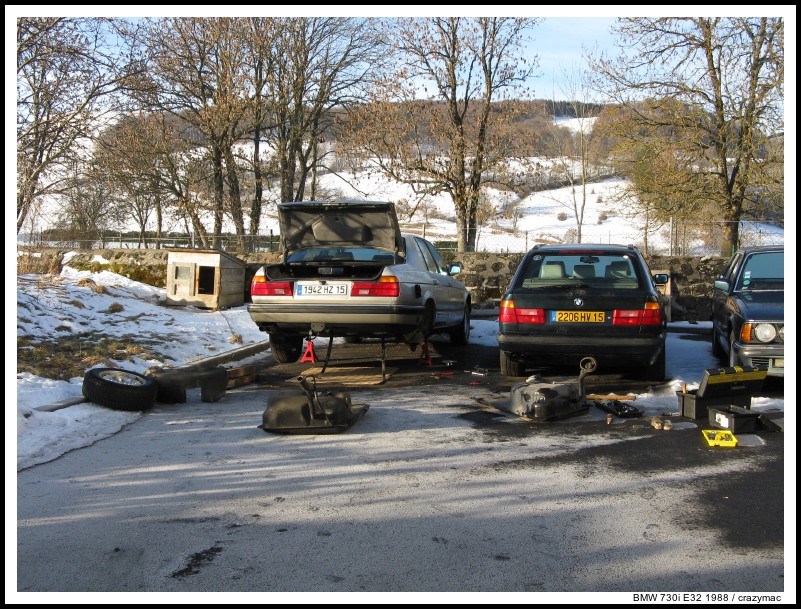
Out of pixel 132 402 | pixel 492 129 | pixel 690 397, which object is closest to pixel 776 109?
pixel 492 129

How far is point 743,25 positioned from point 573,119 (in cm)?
1384

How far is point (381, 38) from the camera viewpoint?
26859 mm

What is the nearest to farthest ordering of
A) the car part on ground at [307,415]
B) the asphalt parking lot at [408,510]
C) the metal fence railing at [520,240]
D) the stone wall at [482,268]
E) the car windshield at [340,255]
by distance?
the asphalt parking lot at [408,510] < the car part on ground at [307,415] < the car windshield at [340,255] < the stone wall at [482,268] < the metal fence railing at [520,240]

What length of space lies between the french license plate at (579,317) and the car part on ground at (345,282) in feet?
5.34

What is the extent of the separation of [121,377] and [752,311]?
21.5ft

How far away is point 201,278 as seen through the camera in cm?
1484

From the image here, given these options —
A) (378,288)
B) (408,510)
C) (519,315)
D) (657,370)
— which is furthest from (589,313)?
(408,510)

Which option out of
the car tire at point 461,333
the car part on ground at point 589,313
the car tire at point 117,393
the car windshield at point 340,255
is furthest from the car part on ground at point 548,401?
the car tire at point 461,333

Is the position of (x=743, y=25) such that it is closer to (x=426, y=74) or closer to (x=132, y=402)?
(x=426, y=74)

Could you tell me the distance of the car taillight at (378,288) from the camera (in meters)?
7.78

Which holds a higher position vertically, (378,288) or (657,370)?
(378,288)

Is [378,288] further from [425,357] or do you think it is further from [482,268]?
[482,268]

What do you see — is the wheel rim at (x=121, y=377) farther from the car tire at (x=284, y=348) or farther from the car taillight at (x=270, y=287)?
the car tire at (x=284, y=348)

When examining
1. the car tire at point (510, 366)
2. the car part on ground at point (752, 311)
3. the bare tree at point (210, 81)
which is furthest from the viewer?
the bare tree at point (210, 81)
